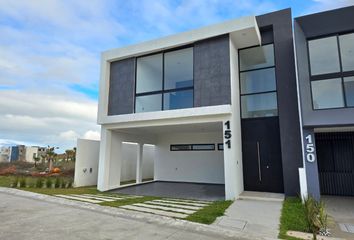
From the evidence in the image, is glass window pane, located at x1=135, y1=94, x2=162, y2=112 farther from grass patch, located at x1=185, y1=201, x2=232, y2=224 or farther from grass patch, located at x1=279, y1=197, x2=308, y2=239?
grass patch, located at x1=279, y1=197, x2=308, y2=239

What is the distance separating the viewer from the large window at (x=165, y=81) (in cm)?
997

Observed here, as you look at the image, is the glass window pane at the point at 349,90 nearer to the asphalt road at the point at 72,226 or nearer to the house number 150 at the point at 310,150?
the house number 150 at the point at 310,150

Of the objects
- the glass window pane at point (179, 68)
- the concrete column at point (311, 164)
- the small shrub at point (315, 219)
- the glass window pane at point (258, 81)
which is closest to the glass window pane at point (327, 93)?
the concrete column at point (311, 164)

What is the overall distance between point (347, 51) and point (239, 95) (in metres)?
4.29

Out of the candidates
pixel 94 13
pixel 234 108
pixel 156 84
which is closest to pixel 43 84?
pixel 94 13

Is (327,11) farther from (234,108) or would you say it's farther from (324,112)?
(234,108)

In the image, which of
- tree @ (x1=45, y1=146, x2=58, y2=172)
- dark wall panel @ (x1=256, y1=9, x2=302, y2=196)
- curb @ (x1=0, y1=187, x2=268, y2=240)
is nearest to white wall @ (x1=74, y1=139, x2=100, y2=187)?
curb @ (x1=0, y1=187, x2=268, y2=240)

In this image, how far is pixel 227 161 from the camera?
333 inches

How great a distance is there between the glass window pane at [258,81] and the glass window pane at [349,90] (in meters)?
2.69

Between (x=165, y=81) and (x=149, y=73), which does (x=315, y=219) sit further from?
(x=149, y=73)

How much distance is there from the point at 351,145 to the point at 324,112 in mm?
3358

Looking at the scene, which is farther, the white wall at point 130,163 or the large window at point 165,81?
the white wall at point 130,163

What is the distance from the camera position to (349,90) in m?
7.73

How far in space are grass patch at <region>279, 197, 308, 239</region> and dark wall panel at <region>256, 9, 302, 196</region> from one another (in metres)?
1.35
